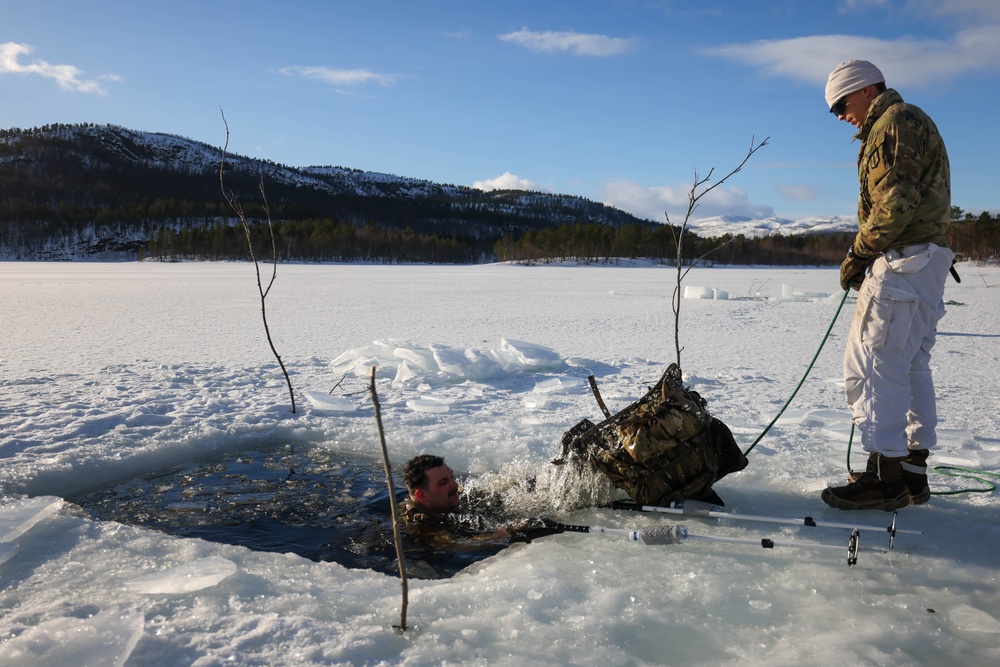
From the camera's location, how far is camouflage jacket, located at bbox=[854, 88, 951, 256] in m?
2.84

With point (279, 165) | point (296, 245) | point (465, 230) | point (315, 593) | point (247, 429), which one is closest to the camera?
point (315, 593)

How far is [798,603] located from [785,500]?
111 centimetres

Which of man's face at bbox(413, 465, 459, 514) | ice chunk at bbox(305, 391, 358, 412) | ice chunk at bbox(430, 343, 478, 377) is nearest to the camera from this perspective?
man's face at bbox(413, 465, 459, 514)

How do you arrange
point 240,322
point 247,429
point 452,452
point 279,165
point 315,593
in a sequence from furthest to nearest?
point 279,165
point 240,322
point 247,429
point 452,452
point 315,593

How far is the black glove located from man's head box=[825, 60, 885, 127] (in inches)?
27.1

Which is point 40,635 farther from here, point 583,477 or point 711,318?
point 711,318

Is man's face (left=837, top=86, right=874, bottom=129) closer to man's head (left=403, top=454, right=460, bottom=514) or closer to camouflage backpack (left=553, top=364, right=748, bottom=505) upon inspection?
camouflage backpack (left=553, top=364, right=748, bottom=505)

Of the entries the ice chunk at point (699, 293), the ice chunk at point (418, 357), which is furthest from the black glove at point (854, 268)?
the ice chunk at point (699, 293)

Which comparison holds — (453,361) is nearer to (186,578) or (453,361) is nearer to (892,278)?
(186,578)

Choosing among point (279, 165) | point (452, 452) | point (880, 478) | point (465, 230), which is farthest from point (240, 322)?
point (279, 165)

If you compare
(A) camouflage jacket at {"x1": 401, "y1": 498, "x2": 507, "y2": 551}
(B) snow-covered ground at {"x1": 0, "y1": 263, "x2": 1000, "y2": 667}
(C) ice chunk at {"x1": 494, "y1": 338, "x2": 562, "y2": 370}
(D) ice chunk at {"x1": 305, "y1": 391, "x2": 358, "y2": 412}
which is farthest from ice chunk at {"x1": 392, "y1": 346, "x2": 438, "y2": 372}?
(A) camouflage jacket at {"x1": 401, "y1": 498, "x2": 507, "y2": 551}

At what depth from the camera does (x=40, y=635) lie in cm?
205

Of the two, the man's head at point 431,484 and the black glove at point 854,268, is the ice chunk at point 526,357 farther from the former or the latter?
the black glove at point 854,268

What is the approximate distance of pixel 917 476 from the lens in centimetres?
320
